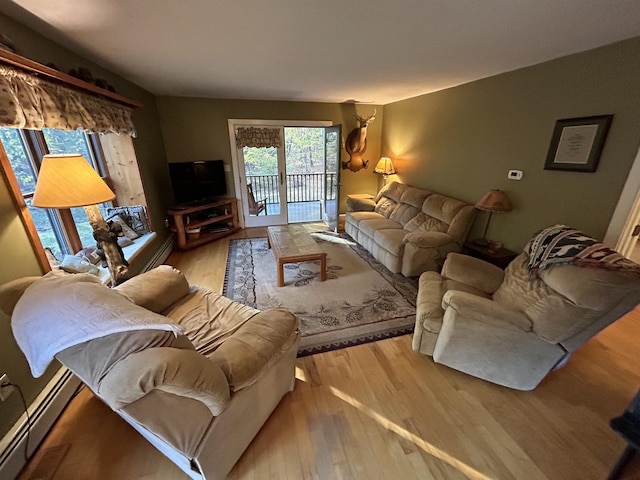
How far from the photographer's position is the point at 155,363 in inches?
33.2

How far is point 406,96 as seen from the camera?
412 centimetres

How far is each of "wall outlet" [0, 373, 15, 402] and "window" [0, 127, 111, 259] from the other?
2.71ft

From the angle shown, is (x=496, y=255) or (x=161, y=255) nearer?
(x=496, y=255)

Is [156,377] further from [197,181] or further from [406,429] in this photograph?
[197,181]

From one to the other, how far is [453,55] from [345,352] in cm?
256

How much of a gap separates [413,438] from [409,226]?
2.61 m

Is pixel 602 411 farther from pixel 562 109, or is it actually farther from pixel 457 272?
pixel 562 109

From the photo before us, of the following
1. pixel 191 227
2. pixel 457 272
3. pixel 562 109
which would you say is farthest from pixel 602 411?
pixel 191 227

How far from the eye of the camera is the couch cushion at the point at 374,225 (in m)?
3.58

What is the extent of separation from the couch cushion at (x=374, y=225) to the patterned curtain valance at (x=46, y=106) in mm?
2974

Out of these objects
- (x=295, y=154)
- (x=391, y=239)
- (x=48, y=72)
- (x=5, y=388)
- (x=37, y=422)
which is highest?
(x=48, y=72)

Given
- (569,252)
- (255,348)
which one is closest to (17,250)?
(255,348)

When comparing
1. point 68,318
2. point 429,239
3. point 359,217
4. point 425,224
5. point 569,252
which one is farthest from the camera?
point 359,217

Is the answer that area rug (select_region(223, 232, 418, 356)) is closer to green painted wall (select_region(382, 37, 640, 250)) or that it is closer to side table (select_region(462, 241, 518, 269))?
side table (select_region(462, 241, 518, 269))
